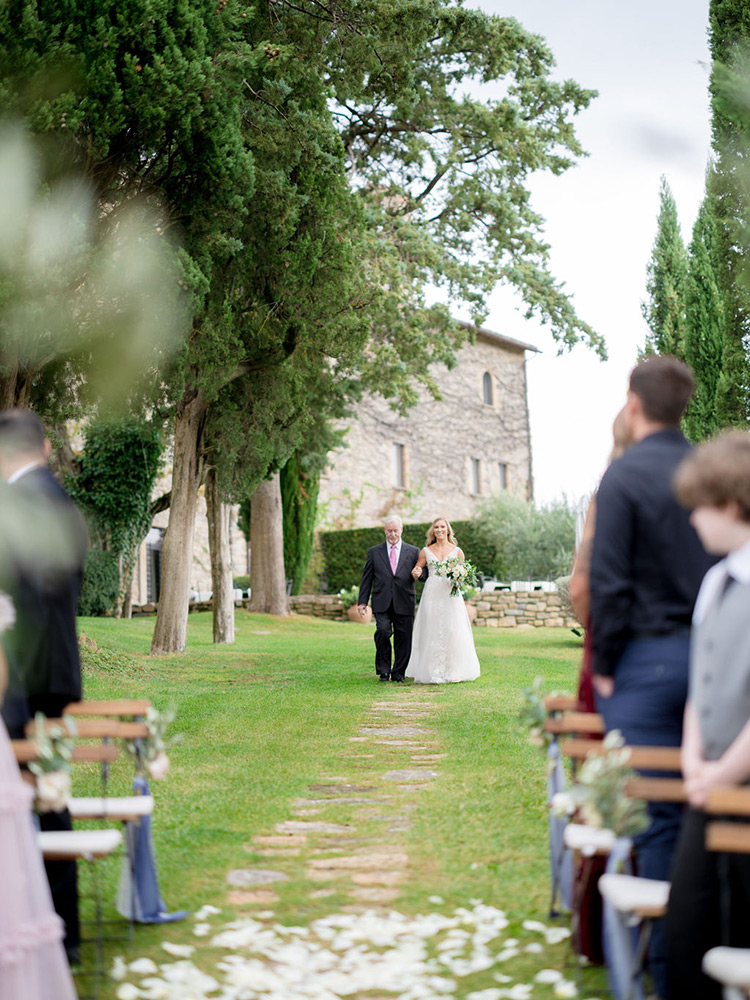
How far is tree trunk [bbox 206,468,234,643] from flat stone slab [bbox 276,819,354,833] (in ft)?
41.0

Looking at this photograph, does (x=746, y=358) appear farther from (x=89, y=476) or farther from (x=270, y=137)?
(x=89, y=476)

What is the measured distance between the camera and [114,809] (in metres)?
3.91

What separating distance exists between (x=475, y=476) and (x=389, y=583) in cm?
2731

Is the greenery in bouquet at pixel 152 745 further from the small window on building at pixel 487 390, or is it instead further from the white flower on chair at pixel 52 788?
the small window on building at pixel 487 390

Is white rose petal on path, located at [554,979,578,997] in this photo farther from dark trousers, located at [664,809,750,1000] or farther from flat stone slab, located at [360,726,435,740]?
flat stone slab, located at [360,726,435,740]

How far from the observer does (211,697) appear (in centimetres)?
1141

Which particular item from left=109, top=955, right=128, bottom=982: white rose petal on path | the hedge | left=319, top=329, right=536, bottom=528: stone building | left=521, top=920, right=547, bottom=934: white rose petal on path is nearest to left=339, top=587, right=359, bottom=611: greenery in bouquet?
the hedge

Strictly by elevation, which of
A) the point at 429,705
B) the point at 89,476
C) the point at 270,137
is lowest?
the point at 429,705

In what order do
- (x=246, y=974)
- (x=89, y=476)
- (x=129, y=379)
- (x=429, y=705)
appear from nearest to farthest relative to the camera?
(x=246, y=974)
(x=429, y=705)
(x=129, y=379)
(x=89, y=476)

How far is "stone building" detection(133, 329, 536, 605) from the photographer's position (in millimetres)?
32250

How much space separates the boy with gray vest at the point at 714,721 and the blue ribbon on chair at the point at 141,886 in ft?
6.96

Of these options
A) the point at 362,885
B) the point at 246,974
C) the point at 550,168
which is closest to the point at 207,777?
the point at 362,885

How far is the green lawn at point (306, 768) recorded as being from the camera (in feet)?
15.3

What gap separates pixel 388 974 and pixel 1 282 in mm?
7855
